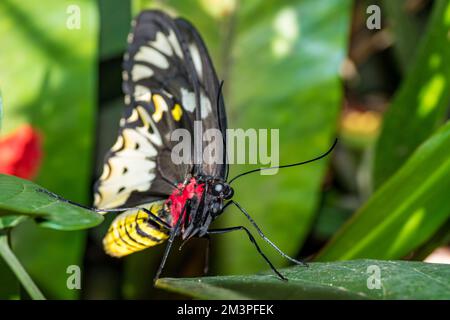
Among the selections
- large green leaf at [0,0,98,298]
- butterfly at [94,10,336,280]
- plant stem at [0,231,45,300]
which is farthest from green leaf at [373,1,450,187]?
plant stem at [0,231,45,300]

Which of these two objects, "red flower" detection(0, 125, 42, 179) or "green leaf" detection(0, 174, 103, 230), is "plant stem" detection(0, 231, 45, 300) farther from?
"red flower" detection(0, 125, 42, 179)

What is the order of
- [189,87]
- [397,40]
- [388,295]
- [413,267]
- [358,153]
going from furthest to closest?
[358,153] < [397,40] < [189,87] < [413,267] < [388,295]

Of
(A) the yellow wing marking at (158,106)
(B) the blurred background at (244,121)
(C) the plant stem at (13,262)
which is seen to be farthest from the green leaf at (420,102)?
(C) the plant stem at (13,262)

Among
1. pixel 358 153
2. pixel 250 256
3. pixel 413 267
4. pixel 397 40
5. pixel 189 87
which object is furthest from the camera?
pixel 358 153

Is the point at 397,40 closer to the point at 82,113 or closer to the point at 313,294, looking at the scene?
the point at 82,113

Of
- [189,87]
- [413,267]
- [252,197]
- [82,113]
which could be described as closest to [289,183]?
[252,197]

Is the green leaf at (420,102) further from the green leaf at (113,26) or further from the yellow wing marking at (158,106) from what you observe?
the green leaf at (113,26)
